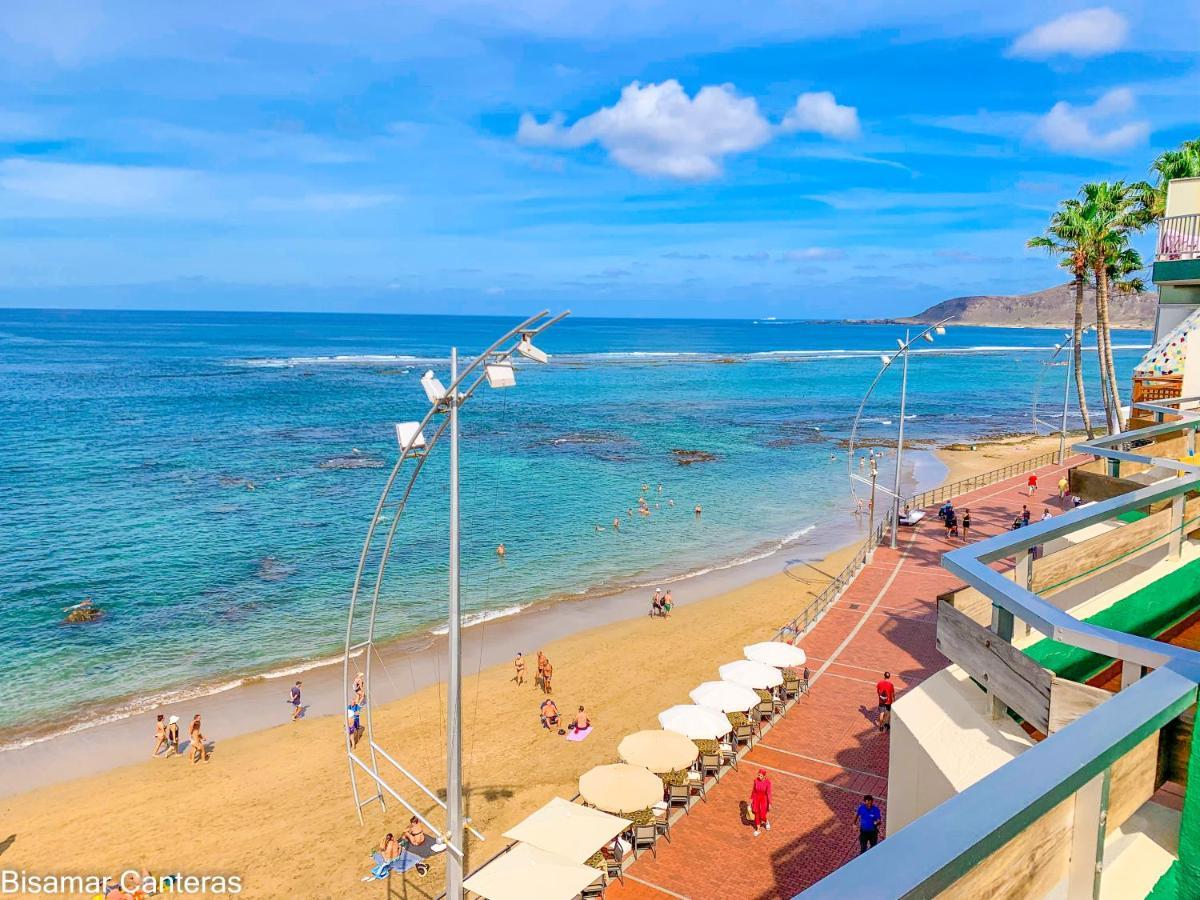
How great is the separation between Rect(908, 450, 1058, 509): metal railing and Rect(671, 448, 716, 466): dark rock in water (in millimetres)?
16929

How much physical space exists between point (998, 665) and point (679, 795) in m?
12.3

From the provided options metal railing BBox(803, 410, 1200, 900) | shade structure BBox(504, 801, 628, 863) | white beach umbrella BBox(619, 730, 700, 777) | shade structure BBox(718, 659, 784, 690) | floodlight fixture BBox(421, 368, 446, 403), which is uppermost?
floodlight fixture BBox(421, 368, 446, 403)

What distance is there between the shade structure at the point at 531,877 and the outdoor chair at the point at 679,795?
10.4 ft

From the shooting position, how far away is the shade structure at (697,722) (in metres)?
18.5

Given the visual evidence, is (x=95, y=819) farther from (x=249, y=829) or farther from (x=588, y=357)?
(x=588, y=357)

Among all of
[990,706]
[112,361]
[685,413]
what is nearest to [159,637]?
[990,706]

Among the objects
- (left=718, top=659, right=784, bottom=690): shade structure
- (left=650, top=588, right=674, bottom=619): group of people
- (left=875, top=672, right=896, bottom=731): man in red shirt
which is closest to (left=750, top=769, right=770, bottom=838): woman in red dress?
(left=718, top=659, right=784, bottom=690): shade structure

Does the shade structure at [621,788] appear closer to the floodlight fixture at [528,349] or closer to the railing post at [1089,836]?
the floodlight fixture at [528,349]

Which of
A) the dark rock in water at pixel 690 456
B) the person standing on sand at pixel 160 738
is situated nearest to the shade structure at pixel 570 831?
the person standing on sand at pixel 160 738

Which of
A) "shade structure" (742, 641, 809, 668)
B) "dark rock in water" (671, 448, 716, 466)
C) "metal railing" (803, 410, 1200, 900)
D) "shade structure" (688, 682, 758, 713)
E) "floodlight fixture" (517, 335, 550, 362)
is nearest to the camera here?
"metal railing" (803, 410, 1200, 900)

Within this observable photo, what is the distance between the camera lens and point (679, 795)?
17125mm

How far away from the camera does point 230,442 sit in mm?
67500

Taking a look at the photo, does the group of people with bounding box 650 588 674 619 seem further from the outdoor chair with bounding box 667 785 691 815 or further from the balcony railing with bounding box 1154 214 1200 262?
the balcony railing with bounding box 1154 214 1200 262

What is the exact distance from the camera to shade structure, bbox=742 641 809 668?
21.6m
